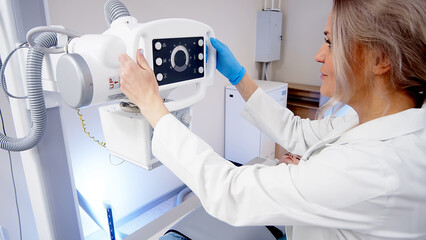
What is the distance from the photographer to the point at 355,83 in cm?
75

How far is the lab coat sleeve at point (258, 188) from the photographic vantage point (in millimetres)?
628

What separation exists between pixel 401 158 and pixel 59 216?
0.99 meters

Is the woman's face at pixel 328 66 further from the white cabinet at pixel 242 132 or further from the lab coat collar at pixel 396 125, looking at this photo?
the white cabinet at pixel 242 132

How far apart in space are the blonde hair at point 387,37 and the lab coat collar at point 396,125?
77 millimetres

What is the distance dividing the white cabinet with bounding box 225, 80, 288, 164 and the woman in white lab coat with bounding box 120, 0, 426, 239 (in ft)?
6.50

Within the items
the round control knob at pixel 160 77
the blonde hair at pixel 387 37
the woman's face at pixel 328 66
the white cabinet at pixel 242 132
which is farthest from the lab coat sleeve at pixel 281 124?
the white cabinet at pixel 242 132

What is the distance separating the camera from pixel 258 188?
68cm

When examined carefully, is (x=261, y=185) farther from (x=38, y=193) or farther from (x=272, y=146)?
(x=272, y=146)

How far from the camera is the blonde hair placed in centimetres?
65

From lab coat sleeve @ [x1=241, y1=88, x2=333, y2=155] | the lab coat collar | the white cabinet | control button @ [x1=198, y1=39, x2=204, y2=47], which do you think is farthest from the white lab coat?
the white cabinet

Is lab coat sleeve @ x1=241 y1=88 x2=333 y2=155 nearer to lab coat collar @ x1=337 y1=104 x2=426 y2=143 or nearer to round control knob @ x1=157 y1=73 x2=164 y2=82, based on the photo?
lab coat collar @ x1=337 y1=104 x2=426 y2=143

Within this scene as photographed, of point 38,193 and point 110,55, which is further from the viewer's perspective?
point 38,193

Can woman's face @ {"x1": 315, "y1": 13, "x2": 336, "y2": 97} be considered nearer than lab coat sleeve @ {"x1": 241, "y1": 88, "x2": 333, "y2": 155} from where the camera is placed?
Yes

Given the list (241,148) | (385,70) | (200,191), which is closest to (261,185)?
(200,191)
